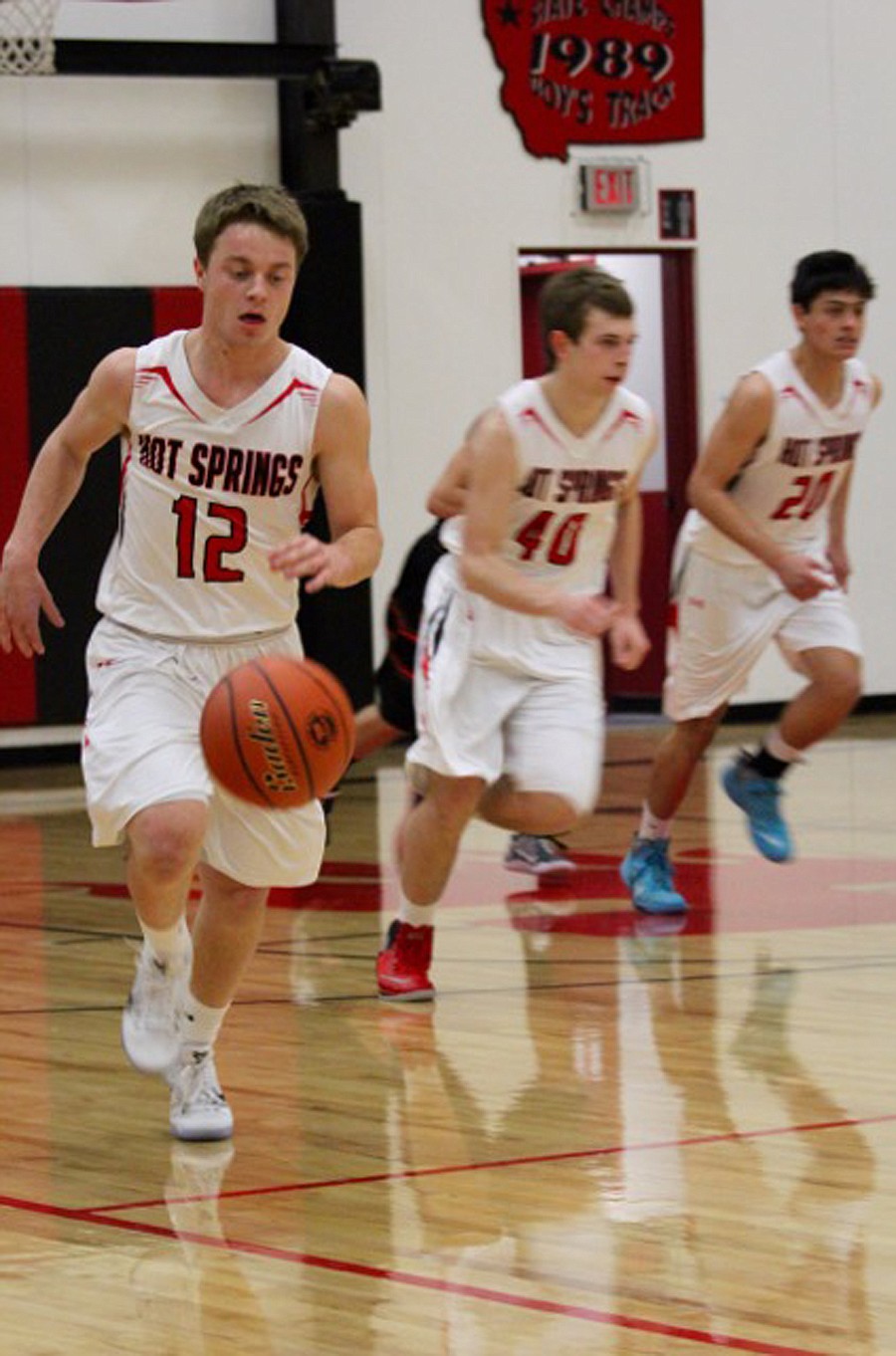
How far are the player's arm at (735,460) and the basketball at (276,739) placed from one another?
3081 millimetres

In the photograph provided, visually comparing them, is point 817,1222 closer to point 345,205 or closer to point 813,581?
point 813,581

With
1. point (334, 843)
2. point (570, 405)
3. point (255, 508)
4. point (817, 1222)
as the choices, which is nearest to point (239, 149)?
point (334, 843)

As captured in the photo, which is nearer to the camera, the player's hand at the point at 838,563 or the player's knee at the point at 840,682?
the player's knee at the point at 840,682

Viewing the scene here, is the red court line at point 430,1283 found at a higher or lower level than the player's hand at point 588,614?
lower

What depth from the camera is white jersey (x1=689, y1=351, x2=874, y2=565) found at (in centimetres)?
748

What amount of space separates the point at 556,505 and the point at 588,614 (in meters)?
0.93

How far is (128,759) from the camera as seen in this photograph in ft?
15.4

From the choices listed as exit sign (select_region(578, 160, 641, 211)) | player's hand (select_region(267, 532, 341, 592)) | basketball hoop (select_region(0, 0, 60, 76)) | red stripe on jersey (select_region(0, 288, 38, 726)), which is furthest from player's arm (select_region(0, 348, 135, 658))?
exit sign (select_region(578, 160, 641, 211))

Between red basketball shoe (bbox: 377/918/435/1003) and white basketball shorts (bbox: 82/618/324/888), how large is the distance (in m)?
1.54

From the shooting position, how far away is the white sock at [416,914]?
20.7 feet

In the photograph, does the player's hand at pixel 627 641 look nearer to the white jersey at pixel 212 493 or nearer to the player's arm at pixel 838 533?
the white jersey at pixel 212 493

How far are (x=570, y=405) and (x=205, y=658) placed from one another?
1641 millimetres

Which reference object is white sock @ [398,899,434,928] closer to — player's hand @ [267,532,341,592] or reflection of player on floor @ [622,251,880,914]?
reflection of player on floor @ [622,251,880,914]

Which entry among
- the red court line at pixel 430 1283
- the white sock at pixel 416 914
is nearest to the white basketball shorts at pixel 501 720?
the white sock at pixel 416 914
